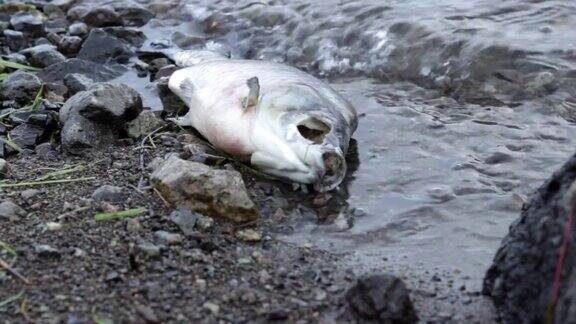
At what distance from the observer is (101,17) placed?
8.98 metres

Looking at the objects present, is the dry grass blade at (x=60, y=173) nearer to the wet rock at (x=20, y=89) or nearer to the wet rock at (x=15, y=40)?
the wet rock at (x=20, y=89)

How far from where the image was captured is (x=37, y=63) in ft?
24.2

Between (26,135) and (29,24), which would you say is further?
(29,24)

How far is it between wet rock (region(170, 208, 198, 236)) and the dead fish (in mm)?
683

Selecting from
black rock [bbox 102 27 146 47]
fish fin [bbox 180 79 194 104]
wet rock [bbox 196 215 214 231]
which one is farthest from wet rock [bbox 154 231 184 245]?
black rock [bbox 102 27 146 47]

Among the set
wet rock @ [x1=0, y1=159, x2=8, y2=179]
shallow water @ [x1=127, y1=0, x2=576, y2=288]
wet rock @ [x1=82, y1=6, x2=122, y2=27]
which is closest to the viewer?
shallow water @ [x1=127, y1=0, x2=576, y2=288]

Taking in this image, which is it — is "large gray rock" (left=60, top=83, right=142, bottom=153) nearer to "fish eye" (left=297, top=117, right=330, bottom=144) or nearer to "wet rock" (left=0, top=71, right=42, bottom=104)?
"wet rock" (left=0, top=71, right=42, bottom=104)

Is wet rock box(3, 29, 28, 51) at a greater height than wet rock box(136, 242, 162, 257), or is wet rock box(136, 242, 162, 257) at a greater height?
wet rock box(136, 242, 162, 257)

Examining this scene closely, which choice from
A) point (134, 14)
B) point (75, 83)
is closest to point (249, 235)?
point (75, 83)

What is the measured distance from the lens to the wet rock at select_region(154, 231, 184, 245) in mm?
3998

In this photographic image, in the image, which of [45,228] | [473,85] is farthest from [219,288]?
[473,85]

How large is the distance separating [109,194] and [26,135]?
1.44 m

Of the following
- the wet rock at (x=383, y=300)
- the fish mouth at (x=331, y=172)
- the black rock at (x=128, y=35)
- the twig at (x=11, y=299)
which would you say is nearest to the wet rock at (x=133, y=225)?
the twig at (x=11, y=299)

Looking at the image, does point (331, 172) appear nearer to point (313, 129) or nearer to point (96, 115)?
point (313, 129)
